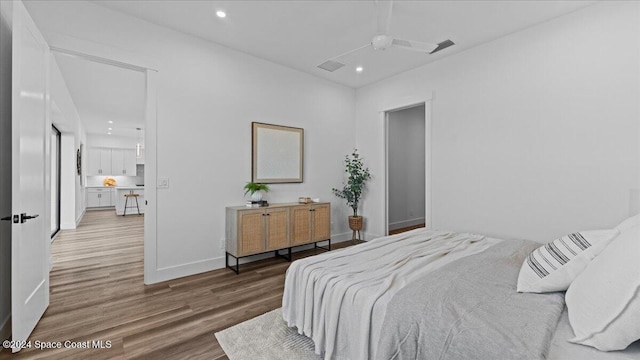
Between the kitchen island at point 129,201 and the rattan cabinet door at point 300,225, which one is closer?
the rattan cabinet door at point 300,225

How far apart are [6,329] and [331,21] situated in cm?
391

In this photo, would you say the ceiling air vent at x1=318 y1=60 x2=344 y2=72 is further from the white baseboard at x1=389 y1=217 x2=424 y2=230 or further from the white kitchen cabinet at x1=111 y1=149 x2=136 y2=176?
the white kitchen cabinet at x1=111 y1=149 x2=136 y2=176

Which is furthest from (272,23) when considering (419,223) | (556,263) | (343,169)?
(419,223)

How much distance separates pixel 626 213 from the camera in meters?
2.57

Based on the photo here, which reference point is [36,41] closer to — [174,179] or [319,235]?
[174,179]

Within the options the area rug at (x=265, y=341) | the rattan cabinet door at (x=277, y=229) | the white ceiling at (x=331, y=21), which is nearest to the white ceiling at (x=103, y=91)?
the white ceiling at (x=331, y=21)

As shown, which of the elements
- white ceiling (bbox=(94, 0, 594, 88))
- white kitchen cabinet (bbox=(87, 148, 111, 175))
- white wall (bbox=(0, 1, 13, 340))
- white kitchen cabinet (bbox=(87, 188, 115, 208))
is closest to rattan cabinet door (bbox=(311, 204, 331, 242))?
white ceiling (bbox=(94, 0, 594, 88))

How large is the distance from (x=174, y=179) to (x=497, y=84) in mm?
4099

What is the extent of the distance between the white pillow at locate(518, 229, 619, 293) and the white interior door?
3.12 m

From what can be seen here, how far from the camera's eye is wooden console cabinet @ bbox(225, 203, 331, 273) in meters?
3.43

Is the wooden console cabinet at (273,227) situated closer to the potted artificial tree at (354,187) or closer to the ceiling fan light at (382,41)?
the potted artificial tree at (354,187)

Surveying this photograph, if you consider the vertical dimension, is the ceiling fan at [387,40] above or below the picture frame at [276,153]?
above

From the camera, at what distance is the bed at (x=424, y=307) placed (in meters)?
1.09

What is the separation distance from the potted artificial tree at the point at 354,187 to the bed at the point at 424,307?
256cm
